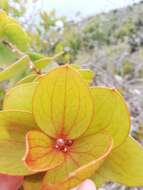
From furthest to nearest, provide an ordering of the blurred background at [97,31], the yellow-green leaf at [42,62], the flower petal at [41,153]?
the blurred background at [97,31] → the yellow-green leaf at [42,62] → the flower petal at [41,153]

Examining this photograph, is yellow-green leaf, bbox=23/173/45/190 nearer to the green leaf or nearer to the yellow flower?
the yellow flower

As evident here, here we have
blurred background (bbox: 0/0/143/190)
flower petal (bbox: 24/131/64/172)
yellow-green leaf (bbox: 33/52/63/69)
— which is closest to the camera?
flower petal (bbox: 24/131/64/172)

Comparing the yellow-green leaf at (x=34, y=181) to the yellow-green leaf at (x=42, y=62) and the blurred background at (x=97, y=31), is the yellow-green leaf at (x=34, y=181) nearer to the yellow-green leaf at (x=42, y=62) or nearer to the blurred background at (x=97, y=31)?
the yellow-green leaf at (x=42, y=62)

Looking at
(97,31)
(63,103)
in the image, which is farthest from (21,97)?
(97,31)

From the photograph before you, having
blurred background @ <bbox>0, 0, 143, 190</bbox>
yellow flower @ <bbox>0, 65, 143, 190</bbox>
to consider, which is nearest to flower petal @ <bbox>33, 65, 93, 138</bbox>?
yellow flower @ <bbox>0, 65, 143, 190</bbox>

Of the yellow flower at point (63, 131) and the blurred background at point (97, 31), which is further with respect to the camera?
the blurred background at point (97, 31)

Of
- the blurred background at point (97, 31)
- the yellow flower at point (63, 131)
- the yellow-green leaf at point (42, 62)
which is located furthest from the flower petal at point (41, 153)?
the blurred background at point (97, 31)

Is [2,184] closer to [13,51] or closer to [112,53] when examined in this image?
[13,51]

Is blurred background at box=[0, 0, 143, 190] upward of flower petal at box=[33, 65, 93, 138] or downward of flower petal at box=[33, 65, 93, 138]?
upward

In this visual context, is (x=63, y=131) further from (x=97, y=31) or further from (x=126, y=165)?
(x=97, y=31)
